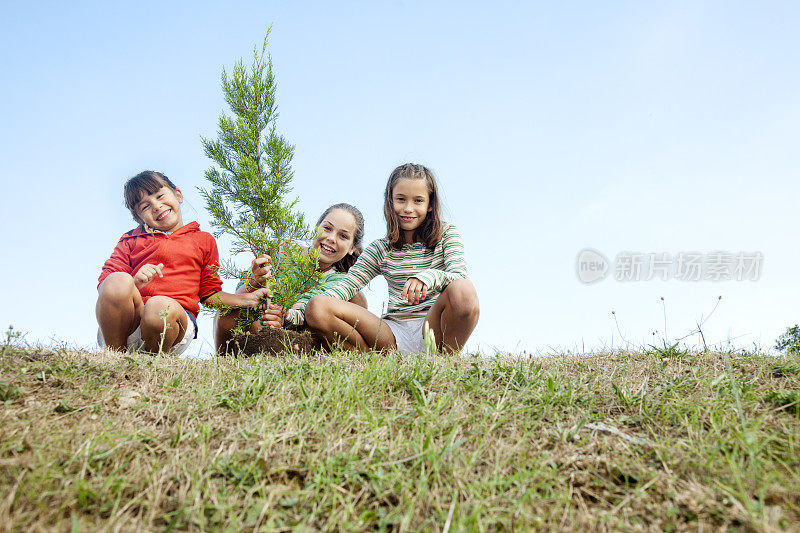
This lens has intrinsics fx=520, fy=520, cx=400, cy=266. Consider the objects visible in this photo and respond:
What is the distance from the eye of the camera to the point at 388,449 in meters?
2.92

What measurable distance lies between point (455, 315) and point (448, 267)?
0.66 metres

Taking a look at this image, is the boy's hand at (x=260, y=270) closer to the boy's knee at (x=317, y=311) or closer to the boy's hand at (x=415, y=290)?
the boy's knee at (x=317, y=311)

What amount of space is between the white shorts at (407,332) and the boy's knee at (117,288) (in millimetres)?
2905

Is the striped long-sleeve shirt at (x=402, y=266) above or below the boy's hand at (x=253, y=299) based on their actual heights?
above

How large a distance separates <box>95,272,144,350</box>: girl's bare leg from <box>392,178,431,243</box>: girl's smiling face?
10.2ft

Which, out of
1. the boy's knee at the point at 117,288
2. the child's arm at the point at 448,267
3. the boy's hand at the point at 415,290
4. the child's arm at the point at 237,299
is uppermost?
the child's arm at the point at 448,267

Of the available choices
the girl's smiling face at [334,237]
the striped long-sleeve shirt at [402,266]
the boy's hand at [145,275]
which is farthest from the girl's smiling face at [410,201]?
the boy's hand at [145,275]

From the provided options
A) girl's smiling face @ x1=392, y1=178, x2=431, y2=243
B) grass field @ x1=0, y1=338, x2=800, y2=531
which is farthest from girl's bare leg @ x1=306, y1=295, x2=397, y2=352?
grass field @ x1=0, y1=338, x2=800, y2=531

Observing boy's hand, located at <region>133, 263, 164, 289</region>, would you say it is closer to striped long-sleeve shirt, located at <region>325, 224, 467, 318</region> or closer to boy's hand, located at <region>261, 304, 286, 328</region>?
boy's hand, located at <region>261, 304, 286, 328</region>

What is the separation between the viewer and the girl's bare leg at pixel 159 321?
573 cm

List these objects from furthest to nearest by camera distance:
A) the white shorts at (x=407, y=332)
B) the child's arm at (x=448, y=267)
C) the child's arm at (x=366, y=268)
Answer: the child's arm at (x=366, y=268), the white shorts at (x=407, y=332), the child's arm at (x=448, y=267)

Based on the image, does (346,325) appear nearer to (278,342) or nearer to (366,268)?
(278,342)

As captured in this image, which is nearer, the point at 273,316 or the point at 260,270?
the point at 273,316

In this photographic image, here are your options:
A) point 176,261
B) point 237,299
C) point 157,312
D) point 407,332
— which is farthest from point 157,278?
point 407,332
